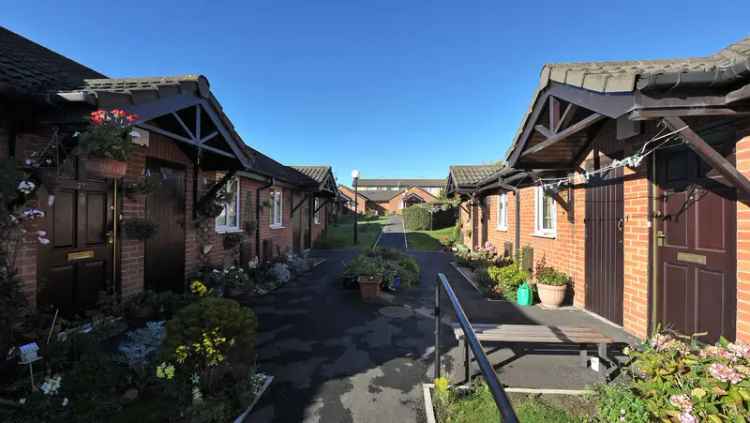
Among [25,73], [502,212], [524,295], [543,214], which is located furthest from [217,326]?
[502,212]

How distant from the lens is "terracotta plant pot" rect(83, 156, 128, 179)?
3270mm

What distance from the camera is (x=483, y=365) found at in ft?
4.80

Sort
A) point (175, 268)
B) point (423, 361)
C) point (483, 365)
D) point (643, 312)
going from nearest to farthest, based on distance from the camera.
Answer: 1. point (483, 365)
2. point (423, 361)
3. point (643, 312)
4. point (175, 268)

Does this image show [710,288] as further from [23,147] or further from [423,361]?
[23,147]

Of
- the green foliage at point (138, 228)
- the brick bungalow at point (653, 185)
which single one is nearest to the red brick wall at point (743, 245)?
the brick bungalow at point (653, 185)

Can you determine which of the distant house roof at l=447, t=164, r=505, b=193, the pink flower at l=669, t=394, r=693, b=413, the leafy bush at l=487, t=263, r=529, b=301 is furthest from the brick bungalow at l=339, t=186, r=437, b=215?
the pink flower at l=669, t=394, r=693, b=413

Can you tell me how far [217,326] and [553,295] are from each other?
18.2 ft

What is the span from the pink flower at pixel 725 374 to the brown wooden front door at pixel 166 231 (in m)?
6.31

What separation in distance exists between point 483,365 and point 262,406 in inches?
93.3

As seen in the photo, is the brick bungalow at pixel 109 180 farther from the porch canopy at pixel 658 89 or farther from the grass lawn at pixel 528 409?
the porch canopy at pixel 658 89

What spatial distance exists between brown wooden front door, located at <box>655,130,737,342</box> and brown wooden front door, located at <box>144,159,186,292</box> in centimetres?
695

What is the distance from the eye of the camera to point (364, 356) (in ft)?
13.2

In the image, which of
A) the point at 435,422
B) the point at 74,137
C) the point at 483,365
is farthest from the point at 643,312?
the point at 74,137

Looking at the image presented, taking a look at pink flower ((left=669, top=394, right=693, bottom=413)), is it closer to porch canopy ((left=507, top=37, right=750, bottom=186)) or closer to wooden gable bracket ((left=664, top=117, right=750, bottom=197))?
wooden gable bracket ((left=664, top=117, right=750, bottom=197))
